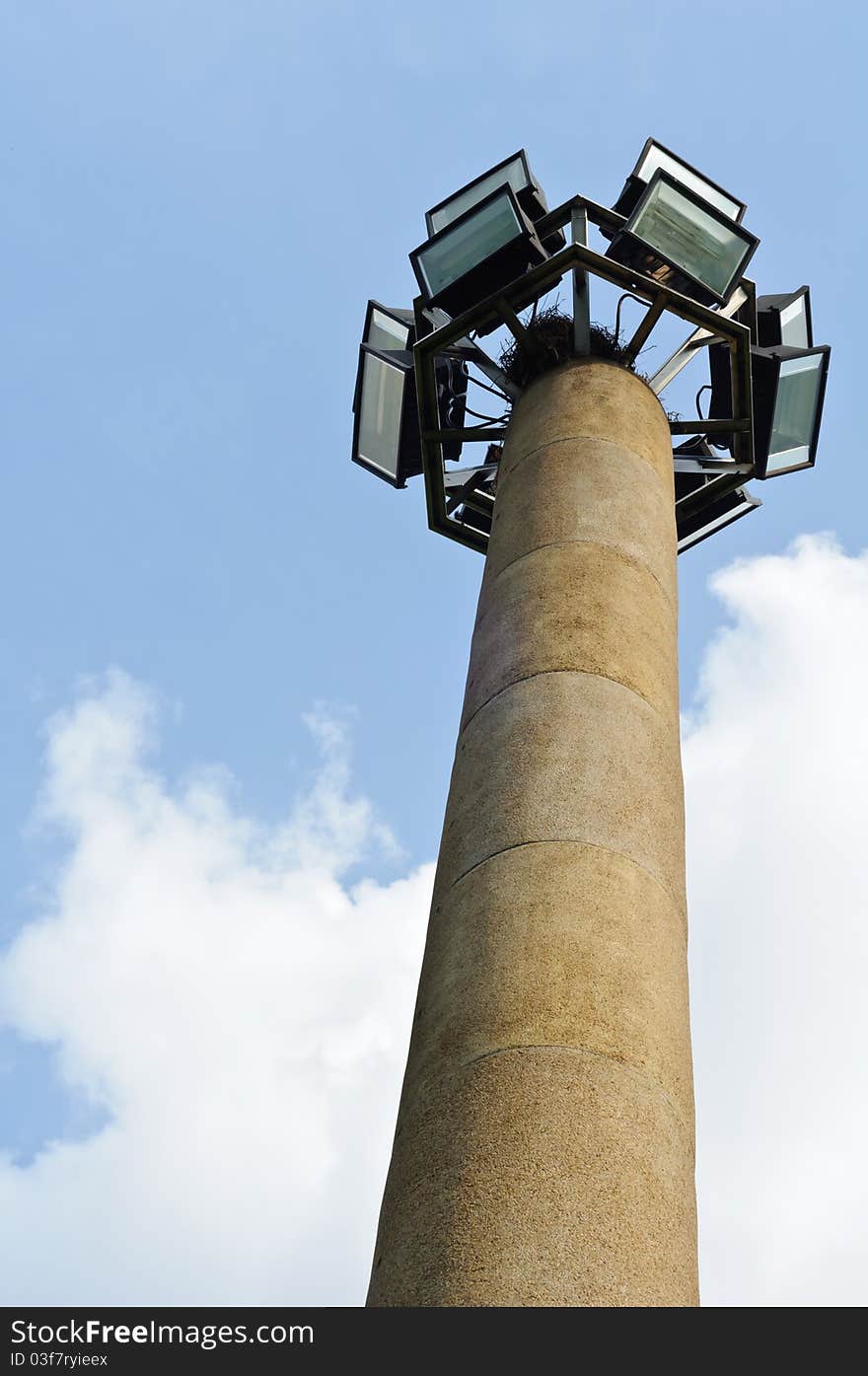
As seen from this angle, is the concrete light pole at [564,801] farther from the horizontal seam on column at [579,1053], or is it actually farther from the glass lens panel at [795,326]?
the glass lens panel at [795,326]

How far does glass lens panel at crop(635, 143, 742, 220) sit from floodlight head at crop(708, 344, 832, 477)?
6.92 feet

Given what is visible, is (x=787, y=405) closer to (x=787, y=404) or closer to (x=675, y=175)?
(x=787, y=404)

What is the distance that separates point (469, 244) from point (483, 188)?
1.61 m

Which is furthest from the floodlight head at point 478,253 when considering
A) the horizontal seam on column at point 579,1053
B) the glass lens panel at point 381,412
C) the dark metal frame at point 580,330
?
the horizontal seam on column at point 579,1053

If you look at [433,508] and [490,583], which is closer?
[490,583]

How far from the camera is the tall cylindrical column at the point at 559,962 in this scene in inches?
271

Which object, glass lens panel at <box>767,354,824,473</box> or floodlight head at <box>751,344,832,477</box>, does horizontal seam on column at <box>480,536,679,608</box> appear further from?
glass lens panel at <box>767,354,824,473</box>

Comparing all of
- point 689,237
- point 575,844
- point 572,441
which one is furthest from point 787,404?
point 575,844

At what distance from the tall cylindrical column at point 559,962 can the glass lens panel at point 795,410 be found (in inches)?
271

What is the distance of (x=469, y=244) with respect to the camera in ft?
50.2

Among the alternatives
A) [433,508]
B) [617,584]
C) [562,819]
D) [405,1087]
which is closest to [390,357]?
[433,508]

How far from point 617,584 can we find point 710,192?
710cm
